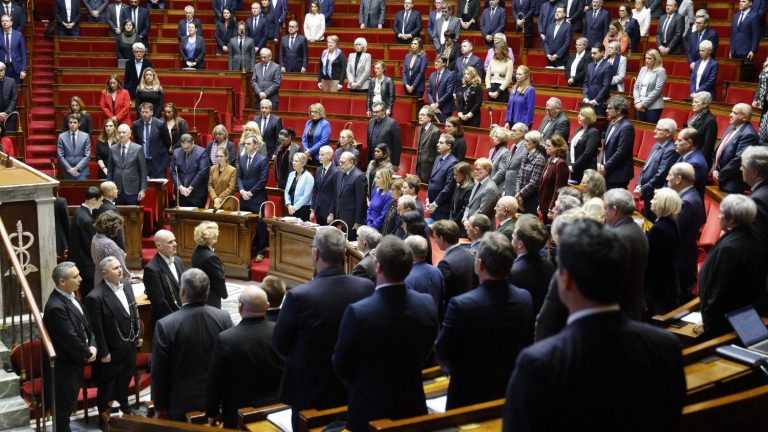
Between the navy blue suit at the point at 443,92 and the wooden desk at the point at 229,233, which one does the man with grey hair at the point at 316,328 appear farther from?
the navy blue suit at the point at 443,92

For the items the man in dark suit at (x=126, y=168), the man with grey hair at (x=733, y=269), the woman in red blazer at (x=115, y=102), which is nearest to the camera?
the man with grey hair at (x=733, y=269)

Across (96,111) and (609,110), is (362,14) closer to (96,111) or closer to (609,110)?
(96,111)

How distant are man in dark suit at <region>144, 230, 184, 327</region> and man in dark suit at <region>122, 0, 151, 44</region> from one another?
23.0ft

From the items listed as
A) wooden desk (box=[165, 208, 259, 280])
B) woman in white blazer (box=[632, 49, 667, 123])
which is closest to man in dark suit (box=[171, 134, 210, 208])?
wooden desk (box=[165, 208, 259, 280])

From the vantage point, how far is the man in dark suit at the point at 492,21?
1102 centimetres

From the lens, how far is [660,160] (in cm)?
631

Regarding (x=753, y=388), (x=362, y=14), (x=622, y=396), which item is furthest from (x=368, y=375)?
(x=362, y=14)

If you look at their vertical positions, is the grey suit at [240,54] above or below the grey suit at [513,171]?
above

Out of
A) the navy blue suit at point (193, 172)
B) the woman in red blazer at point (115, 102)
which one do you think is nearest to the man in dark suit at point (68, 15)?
the woman in red blazer at point (115, 102)

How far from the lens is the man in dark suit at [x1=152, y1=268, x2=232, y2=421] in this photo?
4172 millimetres

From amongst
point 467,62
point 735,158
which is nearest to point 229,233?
point 467,62

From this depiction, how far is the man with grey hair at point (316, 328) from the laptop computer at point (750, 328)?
1485 mm

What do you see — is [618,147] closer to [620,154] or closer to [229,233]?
[620,154]

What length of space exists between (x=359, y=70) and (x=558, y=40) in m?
2.32
